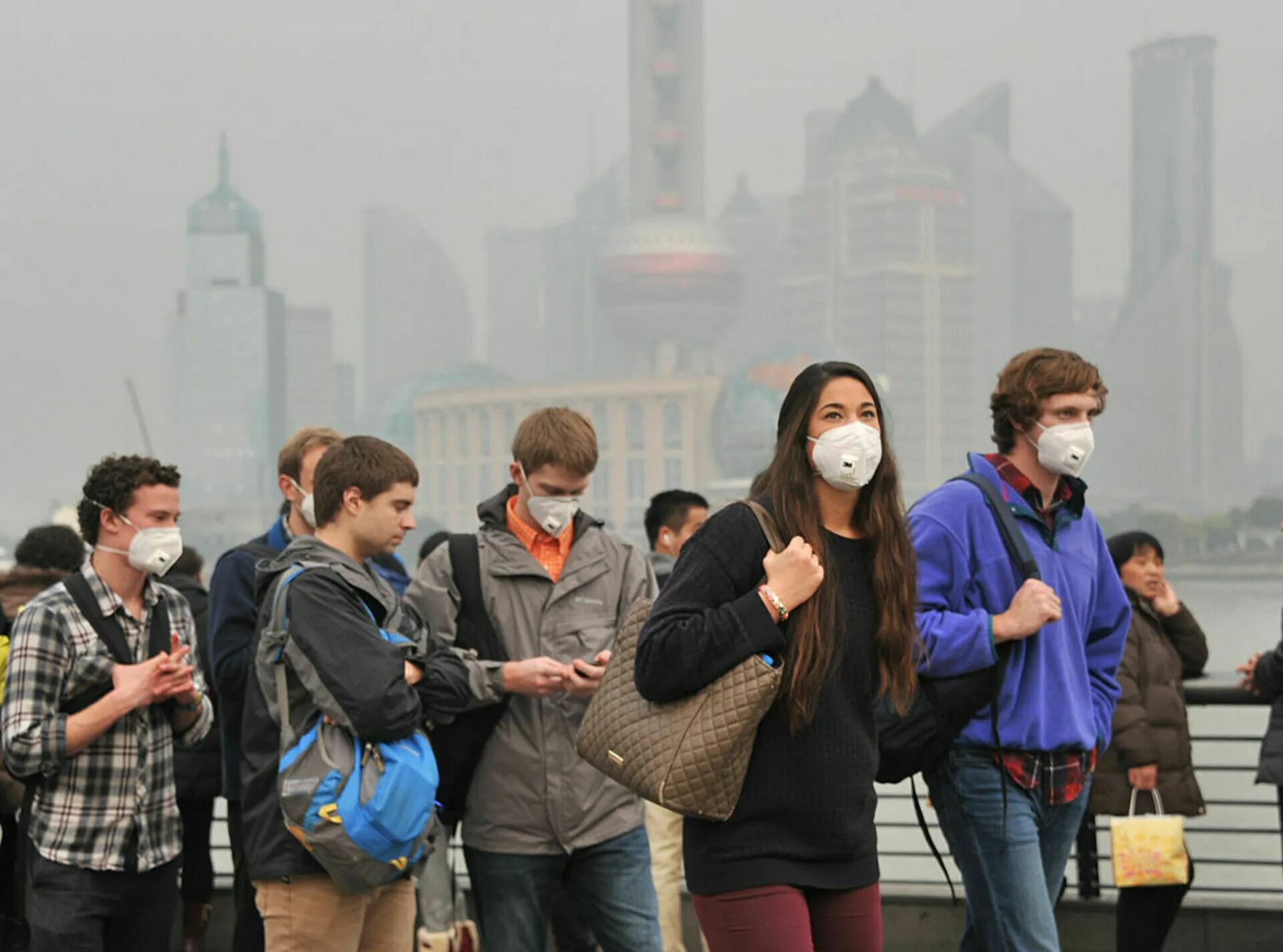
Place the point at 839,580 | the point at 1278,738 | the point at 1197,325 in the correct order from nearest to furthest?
the point at 839,580 < the point at 1278,738 < the point at 1197,325

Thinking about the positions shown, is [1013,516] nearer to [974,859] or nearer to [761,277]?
[974,859]

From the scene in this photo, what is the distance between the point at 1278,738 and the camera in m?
4.60

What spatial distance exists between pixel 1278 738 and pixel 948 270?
14404cm

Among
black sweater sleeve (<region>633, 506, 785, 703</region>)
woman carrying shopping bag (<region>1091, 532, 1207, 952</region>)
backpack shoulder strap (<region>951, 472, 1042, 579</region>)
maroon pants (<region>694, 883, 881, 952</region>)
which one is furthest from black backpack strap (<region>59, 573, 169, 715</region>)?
woman carrying shopping bag (<region>1091, 532, 1207, 952</region>)

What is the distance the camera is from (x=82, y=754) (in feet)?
11.8

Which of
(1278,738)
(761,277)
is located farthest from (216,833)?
(761,277)

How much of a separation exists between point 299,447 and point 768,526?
1967mm

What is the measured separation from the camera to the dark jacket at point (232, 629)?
398 cm

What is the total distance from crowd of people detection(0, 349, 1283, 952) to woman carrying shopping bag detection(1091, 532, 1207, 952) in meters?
1.10

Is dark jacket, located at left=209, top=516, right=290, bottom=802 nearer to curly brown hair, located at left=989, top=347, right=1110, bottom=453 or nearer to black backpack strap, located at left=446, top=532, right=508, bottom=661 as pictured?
black backpack strap, located at left=446, top=532, right=508, bottom=661

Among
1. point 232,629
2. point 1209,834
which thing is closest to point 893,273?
point 1209,834

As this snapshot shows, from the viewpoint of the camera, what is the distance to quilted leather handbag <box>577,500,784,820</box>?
2600 millimetres

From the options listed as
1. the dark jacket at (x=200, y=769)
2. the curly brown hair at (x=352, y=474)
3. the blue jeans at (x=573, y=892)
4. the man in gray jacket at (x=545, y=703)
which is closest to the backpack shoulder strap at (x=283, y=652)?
the curly brown hair at (x=352, y=474)

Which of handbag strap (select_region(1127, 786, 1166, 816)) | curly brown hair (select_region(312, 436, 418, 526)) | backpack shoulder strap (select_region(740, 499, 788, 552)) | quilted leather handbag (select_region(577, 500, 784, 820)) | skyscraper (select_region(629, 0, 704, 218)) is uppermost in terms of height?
skyscraper (select_region(629, 0, 704, 218))
